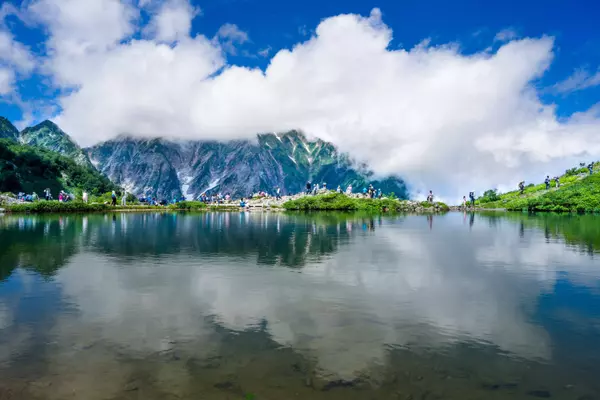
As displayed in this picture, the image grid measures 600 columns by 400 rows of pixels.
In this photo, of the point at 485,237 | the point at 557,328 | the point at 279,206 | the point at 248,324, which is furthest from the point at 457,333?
the point at 279,206

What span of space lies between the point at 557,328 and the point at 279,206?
128 metres

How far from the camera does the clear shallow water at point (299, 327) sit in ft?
39.6

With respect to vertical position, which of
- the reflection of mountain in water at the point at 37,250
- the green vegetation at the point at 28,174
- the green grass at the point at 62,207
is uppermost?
the green vegetation at the point at 28,174

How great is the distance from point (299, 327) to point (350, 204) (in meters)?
123

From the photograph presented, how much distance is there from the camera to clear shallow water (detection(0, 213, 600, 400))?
1207 centimetres

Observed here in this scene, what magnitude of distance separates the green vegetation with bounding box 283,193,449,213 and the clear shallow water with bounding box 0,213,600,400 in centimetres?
10414

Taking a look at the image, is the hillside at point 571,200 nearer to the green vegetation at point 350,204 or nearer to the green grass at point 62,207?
the green vegetation at point 350,204

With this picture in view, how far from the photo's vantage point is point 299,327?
16828 millimetres

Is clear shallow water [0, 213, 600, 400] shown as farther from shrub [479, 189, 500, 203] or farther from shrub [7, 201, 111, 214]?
shrub [479, 189, 500, 203]

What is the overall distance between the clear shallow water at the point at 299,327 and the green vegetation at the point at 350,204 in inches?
4100

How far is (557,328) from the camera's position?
55.2 feet

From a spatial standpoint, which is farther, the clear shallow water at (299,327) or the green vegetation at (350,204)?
the green vegetation at (350,204)

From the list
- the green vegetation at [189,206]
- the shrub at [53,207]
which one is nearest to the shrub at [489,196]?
the green vegetation at [189,206]

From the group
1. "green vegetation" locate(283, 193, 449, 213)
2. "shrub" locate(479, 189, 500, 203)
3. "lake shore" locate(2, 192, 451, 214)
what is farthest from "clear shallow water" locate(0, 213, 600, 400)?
"shrub" locate(479, 189, 500, 203)
